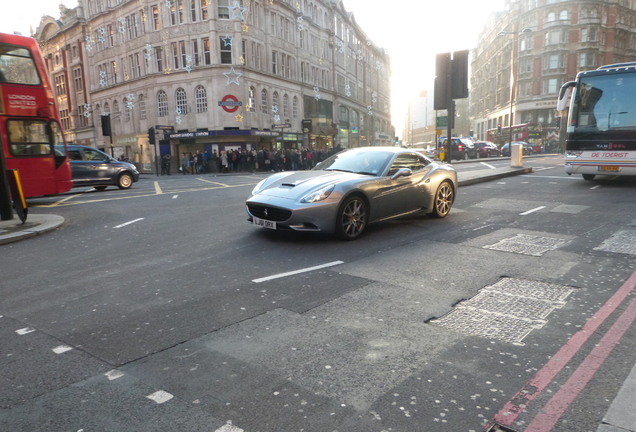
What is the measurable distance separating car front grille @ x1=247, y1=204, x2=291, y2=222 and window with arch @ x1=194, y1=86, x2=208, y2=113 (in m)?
33.3

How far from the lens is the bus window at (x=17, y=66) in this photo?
37.6ft

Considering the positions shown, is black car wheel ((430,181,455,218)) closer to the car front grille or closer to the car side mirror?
the car side mirror

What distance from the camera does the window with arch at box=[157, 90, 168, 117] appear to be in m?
39.2

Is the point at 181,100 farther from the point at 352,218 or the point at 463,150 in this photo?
the point at 352,218

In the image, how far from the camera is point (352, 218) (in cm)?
681

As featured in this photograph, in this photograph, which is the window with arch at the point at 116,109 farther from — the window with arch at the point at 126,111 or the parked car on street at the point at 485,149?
the parked car on street at the point at 485,149

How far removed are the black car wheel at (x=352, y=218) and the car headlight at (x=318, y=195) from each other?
0.31 meters

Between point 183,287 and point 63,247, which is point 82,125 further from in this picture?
point 183,287

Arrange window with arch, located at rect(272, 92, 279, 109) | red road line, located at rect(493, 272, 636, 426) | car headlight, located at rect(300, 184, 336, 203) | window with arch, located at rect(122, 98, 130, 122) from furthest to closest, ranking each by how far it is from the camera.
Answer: window with arch, located at rect(122, 98, 130, 122)
window with arch, located at rect(272, 92, 279, 109)
car headlight, located at rect(300, 184, 336, 203)
red road line, located at rect(493, 272, 636, 426)

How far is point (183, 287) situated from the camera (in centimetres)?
466

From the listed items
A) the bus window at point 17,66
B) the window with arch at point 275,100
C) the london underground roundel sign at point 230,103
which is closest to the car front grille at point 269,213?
the bus window at point 17,66

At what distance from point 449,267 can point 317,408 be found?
3.31m

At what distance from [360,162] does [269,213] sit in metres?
2.06

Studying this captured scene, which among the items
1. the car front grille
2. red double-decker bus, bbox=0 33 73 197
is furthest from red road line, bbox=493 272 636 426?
red double-decker bus, bbox=0 33 73 197
